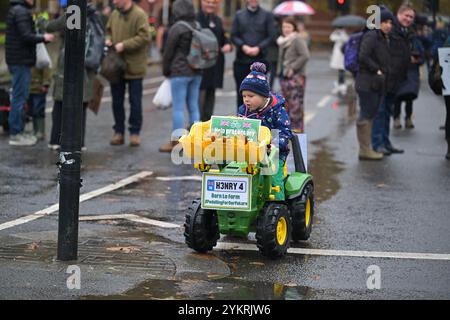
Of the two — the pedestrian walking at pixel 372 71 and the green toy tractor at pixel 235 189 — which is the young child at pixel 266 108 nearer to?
the green toy tractor at pixel 235 189

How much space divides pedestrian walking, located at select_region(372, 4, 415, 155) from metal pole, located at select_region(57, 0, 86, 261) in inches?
283

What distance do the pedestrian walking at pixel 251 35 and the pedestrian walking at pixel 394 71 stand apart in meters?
2.08

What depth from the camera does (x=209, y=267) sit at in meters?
8.35

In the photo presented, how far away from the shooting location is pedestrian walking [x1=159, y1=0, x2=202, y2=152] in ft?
48.3

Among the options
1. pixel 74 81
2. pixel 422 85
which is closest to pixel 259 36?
pixel 74 81

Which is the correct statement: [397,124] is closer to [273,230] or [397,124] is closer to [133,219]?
[133,219]

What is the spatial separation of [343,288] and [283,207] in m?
1.26

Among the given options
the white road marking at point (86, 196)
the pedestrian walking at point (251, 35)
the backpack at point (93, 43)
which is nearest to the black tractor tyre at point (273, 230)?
the white road marking at point (86, 196)

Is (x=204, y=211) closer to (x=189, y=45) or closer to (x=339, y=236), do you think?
(x=339, y=236)

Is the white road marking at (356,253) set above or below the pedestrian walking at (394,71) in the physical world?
below

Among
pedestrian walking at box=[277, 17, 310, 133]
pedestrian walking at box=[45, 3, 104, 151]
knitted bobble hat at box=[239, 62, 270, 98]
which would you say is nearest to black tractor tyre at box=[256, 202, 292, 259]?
knitted bobble hat at box=[239, 62, 270, 98]

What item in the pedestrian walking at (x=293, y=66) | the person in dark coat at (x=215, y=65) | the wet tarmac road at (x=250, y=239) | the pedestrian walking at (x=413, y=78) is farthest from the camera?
the pedestrian walking at (x=413, y=78)

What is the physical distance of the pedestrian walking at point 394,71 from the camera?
49.5 ft

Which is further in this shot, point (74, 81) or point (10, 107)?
point (10, 107)
